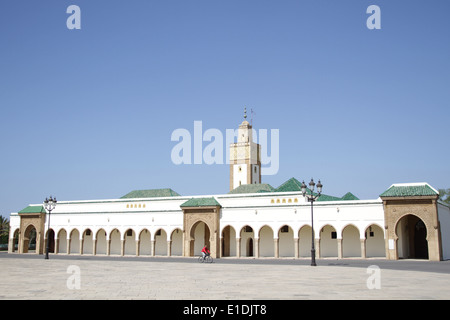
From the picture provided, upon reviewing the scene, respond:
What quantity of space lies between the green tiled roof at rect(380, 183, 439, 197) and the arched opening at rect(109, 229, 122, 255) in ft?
89.5

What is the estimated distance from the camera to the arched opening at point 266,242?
4169 cm

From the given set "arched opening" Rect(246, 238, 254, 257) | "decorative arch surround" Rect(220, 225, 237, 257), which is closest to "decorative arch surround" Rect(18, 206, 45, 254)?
"decorative arch surround" Rect(220, 225, 237, 257)

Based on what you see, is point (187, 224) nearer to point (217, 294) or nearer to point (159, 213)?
point (159, 213)

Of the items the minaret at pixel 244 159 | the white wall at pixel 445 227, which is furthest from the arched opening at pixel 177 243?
the white wall at pixel 445 227

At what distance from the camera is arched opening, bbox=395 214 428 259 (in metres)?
37.5

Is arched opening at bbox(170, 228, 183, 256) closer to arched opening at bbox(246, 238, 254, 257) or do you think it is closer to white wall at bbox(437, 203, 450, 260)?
arched opening at bbox(246, 238, 254, 257)

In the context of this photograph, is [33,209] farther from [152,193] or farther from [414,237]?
[414,237]

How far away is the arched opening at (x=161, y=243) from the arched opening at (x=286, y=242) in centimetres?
1204

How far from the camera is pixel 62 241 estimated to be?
5212 centimetres

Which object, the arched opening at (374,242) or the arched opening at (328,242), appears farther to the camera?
the arched opening at (328,242)

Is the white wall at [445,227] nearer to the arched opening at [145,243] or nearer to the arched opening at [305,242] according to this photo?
the arched opening at [305,242]

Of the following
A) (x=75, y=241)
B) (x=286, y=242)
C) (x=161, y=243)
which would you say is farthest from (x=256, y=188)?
(x=75, y=241)

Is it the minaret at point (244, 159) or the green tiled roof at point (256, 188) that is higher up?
the minaret at point (244, 159)
